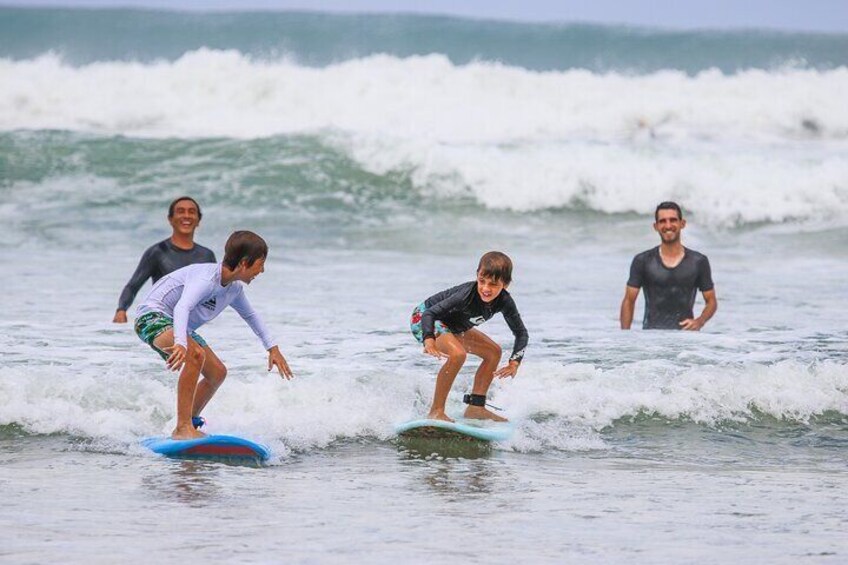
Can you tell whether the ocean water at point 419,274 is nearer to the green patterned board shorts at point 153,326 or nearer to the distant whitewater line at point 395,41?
the distant whitewater line at point 395,41

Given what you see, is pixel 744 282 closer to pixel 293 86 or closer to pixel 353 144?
pixel 353 144

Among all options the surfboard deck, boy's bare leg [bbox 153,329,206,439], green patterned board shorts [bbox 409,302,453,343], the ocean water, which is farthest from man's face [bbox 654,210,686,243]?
boy's bare leg [bbox 153,329,206,439]

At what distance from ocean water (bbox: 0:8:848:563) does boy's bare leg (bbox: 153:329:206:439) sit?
23 cm

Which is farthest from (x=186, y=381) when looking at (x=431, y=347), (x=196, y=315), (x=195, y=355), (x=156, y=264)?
(x=156, y=264)

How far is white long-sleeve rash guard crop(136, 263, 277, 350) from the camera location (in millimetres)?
6715

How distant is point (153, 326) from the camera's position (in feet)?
22.9

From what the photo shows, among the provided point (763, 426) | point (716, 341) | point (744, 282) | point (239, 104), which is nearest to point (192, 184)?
point (239, 104)

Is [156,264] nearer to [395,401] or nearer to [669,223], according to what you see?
[395,401]

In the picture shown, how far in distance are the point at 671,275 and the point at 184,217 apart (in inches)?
139

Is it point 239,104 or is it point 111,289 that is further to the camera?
point 239,104

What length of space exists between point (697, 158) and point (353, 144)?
554 cm

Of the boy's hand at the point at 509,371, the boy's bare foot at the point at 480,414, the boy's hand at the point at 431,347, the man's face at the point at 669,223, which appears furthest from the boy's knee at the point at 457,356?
the man's face at the point at 669,223

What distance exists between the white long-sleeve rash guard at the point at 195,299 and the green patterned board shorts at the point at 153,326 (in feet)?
0.11

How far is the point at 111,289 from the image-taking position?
13.1 metres
